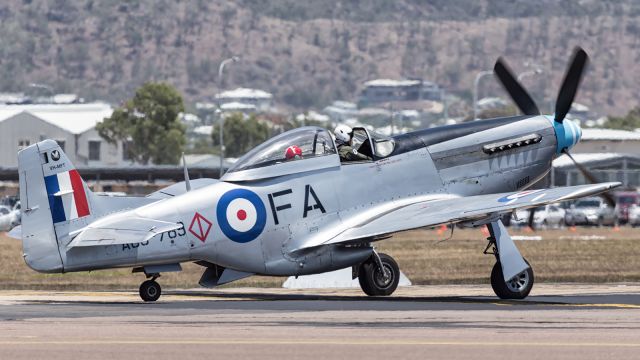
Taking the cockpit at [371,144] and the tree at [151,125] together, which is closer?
the cockpit at [371,144]

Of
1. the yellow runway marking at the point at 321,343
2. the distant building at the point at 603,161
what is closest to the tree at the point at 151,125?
the distant building at the point at 603,161

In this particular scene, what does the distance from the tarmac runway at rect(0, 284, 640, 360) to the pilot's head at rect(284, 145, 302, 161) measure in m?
2.15

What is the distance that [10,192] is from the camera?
310 ft

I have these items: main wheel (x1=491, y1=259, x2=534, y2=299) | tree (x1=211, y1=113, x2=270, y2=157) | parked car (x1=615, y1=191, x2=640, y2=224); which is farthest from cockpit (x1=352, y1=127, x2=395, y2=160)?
tree (x1=211, y1=113, x2=270, y2=157)

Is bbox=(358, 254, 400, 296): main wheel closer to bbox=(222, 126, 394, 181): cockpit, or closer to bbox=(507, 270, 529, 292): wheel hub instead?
bbox=(222, 126, 394, 181): cockpit

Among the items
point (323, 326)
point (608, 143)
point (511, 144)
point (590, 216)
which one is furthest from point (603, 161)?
point (323, 326)

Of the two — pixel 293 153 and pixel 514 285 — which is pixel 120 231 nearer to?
pixel 293 153

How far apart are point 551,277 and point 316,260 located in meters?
8.53

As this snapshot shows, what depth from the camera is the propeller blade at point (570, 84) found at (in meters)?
25.7

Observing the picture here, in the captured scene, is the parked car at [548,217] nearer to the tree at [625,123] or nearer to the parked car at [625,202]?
the parked car at [625,202]

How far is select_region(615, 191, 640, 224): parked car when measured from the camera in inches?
2862

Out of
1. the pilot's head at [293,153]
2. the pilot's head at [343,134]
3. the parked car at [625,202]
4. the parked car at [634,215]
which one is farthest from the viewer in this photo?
the parked car at [625,202]

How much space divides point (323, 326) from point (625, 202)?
199 feet

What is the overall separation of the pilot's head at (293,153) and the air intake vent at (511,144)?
3.09 meters
